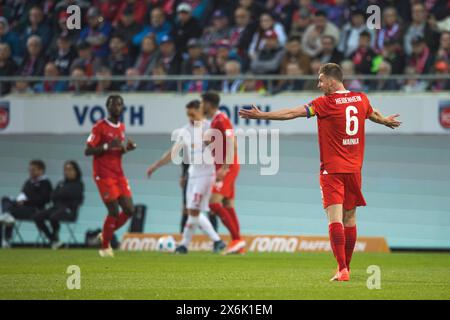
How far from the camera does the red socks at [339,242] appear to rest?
11.2 metres

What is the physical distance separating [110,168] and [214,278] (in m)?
5.40

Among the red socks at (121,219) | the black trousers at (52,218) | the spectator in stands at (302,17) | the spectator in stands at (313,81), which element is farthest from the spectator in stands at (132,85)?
the red socks at (121,219)

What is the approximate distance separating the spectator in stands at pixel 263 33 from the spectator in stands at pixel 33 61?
463 centimetres

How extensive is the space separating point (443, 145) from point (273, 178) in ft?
12.1

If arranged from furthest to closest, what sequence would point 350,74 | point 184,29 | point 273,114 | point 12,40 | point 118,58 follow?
point 12,40 → point 118,58 → point 184,29 → point 350,74 → point 273,114

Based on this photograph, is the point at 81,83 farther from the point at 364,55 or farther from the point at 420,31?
the point at 420,31

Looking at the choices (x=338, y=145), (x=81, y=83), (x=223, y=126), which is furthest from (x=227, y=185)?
(x=338, y=145)

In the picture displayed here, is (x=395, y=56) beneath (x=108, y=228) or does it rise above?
above

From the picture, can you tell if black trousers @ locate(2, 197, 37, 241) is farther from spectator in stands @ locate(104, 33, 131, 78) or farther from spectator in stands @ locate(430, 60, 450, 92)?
spectator in stands @ locate(430, 60, 450, 92)

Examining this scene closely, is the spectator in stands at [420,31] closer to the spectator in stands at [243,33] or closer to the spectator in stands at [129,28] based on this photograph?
the spectator in stands at [243,33]

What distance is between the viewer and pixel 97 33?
76.7 ft

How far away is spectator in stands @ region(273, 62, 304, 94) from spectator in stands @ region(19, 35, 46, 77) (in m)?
5.33

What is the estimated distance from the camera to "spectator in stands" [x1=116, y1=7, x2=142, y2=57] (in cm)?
2322
